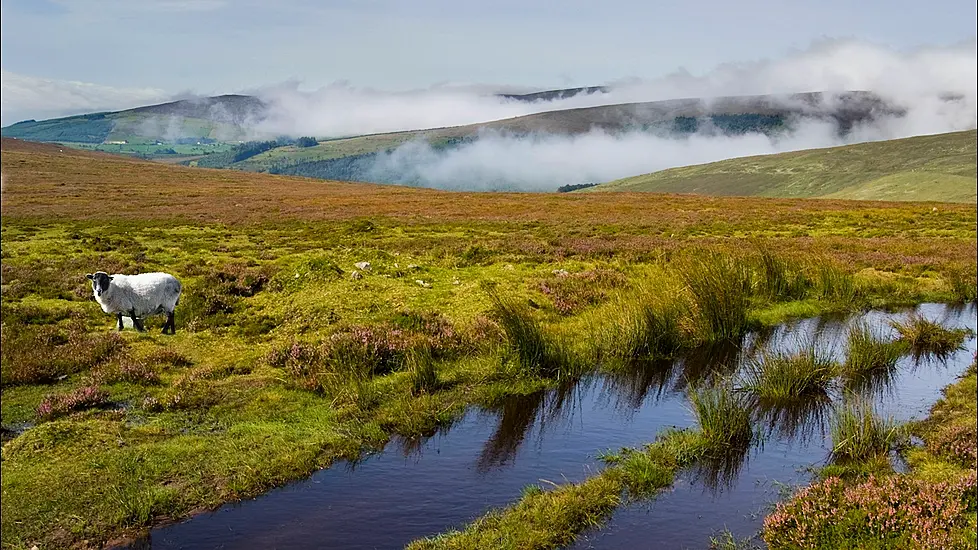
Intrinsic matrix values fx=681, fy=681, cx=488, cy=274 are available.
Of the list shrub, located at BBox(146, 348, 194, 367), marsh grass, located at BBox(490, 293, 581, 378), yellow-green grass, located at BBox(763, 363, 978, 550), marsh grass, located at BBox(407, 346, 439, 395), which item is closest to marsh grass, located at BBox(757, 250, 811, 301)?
marsh grass, located at BBox(490, 293, 581, 378)

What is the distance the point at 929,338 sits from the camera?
697 inches

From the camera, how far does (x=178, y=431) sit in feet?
38.0

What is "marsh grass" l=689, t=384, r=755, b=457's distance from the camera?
11.2 metres

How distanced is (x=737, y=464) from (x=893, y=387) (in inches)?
232

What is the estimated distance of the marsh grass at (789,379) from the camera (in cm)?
1355

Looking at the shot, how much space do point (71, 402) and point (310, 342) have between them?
196 inches

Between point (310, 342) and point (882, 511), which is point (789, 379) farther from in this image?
point (310, 342)

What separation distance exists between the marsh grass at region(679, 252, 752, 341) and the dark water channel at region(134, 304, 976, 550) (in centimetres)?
265

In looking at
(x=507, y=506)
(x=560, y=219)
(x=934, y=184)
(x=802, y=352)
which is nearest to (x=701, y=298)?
(x=802, y=352)

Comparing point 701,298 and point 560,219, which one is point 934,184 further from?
point 701,298

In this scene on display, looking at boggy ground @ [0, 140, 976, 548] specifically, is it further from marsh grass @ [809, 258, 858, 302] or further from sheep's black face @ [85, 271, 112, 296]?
sheep's black face @ [85, 271, 112, 296]

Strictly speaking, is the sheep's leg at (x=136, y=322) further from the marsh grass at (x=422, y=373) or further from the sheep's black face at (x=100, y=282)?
the marsh grass at (x=422, y=373)

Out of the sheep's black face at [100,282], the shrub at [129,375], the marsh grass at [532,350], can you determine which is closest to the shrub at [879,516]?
the marsh grass at [532,350]

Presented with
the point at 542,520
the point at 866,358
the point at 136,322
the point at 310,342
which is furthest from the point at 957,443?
the point at 136,322
